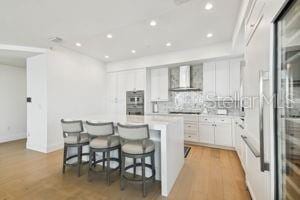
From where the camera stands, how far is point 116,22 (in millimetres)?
2955

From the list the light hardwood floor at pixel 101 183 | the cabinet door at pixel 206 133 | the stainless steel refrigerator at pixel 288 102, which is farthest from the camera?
the cabinet door at pixel 206 133

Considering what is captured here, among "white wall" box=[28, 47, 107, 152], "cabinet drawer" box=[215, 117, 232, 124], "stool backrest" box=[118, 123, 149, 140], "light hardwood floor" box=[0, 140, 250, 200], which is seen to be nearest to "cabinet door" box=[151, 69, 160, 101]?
"white wall" box=[28, 47, 107, 152]

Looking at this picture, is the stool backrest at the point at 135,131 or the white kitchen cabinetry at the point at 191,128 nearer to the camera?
the stool backrest at the point at 135,131

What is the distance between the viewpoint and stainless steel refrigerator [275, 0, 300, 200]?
102cm

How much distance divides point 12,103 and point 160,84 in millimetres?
5137

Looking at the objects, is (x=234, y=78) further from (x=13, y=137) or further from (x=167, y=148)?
(x=13, y=137)

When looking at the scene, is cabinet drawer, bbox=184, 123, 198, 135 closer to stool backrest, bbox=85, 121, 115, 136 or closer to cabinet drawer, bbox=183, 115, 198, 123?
cabinet drawer, bbox=183, 115, 198, 123

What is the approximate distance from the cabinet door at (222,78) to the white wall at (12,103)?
664 cm

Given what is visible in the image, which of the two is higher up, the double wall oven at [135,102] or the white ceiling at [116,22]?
the white ceiling at [116,22]

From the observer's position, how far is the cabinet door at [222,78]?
14.1 feet

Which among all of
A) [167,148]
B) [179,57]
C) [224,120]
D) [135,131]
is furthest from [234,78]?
[135,131]

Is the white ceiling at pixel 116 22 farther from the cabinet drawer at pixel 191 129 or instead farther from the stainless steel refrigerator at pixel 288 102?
the cabinet drawer at pixel 191 129

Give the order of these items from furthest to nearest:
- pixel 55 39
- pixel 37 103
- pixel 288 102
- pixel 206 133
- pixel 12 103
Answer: pixel 12 103 → pixel 206 133 → pixel 37 103 → pixel 55 39 → pixel 288 102

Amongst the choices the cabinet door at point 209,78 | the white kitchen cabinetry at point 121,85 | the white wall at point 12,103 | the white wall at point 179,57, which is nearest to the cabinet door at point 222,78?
the cabinet door at point 209,78
